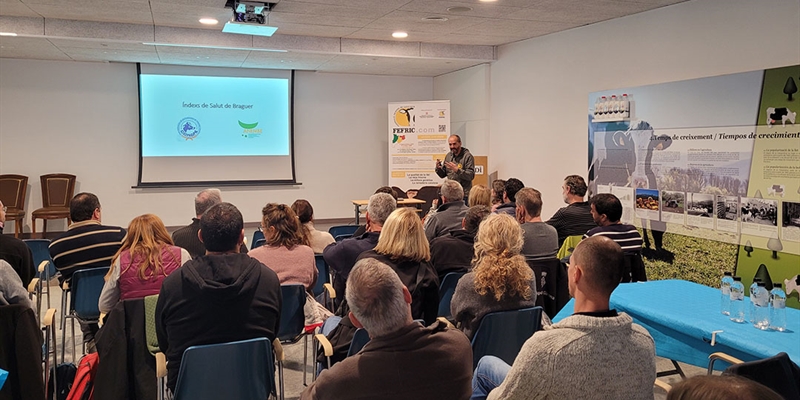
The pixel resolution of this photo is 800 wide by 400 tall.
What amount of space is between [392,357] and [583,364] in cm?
54

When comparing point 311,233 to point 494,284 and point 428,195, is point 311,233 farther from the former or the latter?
point 428,195

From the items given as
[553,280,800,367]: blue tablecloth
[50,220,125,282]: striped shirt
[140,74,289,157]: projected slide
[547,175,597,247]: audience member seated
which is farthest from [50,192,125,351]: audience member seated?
[140,74,289,157]: projected slide

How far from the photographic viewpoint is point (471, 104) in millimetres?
9867

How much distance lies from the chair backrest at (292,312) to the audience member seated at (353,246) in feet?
1.15

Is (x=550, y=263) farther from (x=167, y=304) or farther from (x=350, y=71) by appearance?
(x=350, y=71)

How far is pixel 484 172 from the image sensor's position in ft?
30.8

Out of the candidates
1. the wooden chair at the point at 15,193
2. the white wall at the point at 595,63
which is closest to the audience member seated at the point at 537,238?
the white wall at the point at 595,63

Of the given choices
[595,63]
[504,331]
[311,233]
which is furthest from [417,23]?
[504,331]

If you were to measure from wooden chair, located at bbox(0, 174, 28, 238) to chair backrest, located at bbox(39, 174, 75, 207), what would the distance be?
10.6 inches

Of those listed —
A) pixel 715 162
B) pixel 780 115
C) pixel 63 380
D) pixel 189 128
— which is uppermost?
pixel 189 128

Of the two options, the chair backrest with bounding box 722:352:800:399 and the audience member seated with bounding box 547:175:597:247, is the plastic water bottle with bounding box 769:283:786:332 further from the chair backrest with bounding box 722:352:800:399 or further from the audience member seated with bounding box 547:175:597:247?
the audience member seated with bounding box 547:175:597:247

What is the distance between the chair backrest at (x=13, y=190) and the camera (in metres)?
8.69

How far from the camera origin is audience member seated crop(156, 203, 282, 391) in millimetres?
2369

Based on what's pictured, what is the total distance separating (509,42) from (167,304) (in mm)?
7337
